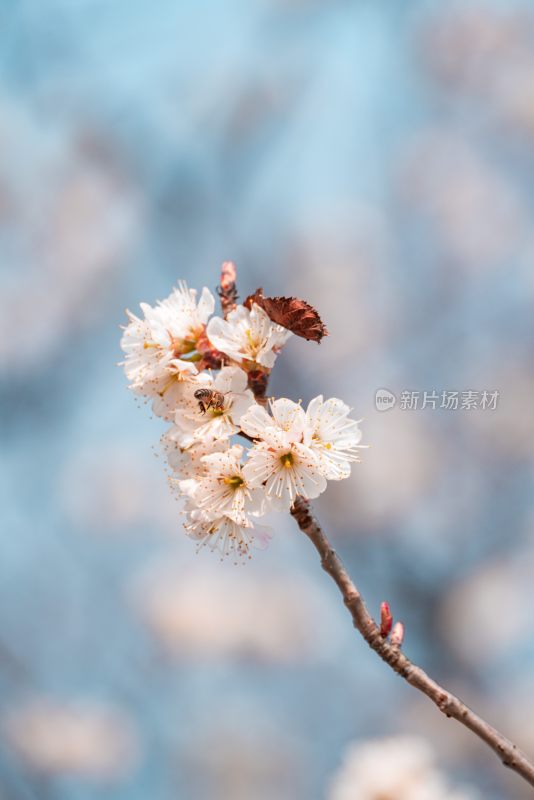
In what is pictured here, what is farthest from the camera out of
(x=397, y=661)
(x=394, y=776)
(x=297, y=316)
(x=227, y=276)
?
(x=394, y=776)

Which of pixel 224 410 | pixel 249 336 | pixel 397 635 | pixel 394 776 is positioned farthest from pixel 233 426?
pixel 394 776

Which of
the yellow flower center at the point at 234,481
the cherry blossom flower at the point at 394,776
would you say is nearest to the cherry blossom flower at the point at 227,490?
the yellow flower center at the point at 234,481

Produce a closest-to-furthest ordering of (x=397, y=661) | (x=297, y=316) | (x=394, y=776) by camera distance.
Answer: (x=397, y=661), (x=297, y=316), (x=394, y=776)

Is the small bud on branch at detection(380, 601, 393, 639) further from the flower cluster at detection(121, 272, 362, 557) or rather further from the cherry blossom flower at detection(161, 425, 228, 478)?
the cherry blossom flower at detection(161, 425, 228, 478)

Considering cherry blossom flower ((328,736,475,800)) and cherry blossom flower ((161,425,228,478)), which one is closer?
cherry blossom flower ((161,425,228,478))

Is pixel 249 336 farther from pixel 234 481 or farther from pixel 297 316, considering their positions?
pixel 234 481

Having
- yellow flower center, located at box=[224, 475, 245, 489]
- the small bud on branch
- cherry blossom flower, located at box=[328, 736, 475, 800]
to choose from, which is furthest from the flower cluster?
cherry blossom flower, located at box=[328, 736, 475, 800]

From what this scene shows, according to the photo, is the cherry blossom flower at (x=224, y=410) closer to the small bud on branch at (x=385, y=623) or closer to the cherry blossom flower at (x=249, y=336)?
the cherry blossom flower at (x=249, y=336)
